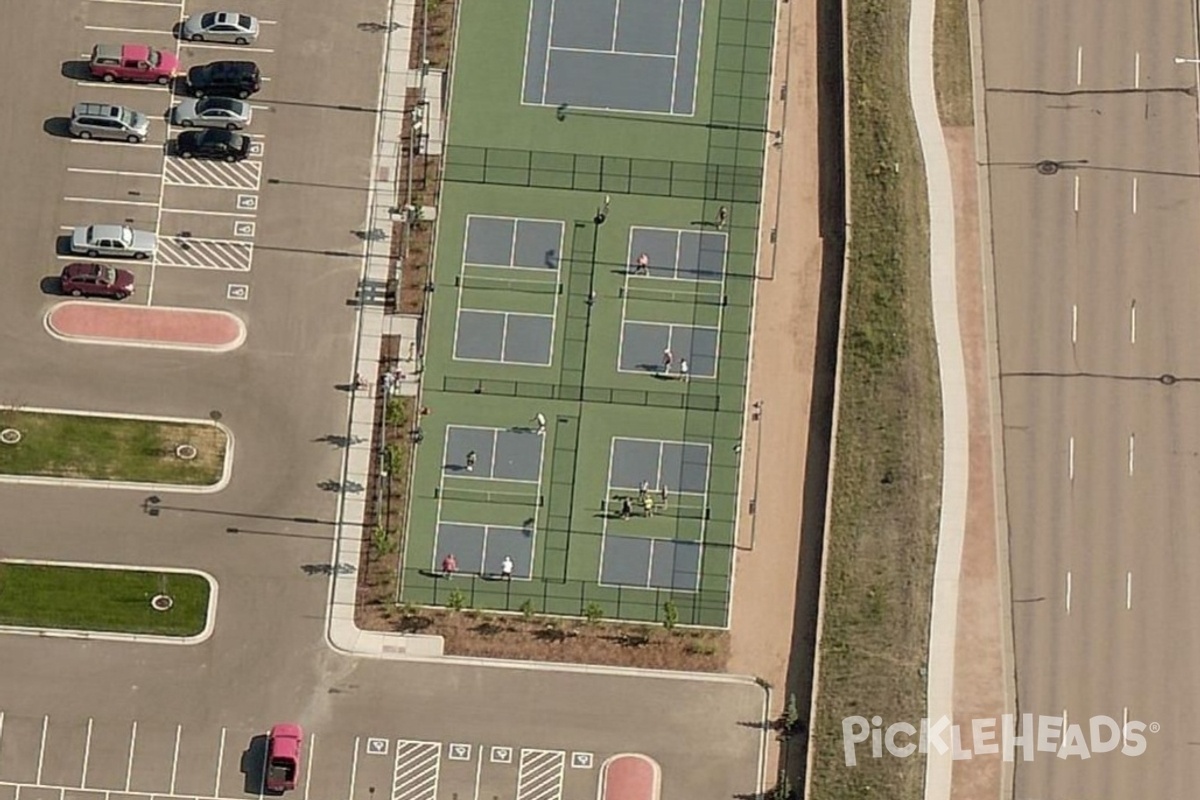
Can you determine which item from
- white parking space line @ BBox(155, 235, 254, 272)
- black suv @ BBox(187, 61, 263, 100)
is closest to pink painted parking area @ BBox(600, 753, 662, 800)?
white parking space line @ BBox(155, 235, 254, 272)

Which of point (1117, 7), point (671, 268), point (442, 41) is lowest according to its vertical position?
point (671, 268)

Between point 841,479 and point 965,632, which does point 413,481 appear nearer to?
point 841,479

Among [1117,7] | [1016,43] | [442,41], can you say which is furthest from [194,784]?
[1117,7]

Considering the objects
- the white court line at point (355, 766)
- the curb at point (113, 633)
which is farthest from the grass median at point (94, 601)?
the white court line at point (355, 766)

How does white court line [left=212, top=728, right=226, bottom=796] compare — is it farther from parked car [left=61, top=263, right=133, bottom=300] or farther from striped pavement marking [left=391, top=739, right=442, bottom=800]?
parked car [left=61, top=263, right=133, bottom=300]

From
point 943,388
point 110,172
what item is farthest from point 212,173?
point 943,388

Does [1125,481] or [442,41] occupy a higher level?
[442,41]

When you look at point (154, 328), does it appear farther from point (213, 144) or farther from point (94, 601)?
point (94, 601)

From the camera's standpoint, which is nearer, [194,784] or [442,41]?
[194,784]
